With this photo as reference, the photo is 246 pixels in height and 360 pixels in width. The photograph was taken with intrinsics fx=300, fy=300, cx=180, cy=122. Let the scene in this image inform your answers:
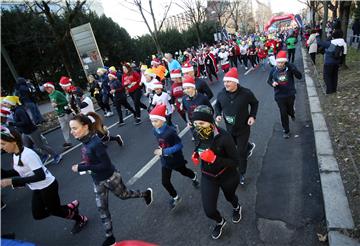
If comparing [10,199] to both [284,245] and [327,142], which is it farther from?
[327,142]

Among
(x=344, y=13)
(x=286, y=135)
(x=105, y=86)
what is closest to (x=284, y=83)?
(x=286, y=135)

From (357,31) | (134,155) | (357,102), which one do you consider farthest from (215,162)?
(357,31)

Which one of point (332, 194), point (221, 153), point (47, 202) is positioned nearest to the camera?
point (221, 153)

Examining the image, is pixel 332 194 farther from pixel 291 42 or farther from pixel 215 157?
pixel 291 42

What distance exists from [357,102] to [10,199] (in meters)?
8.54

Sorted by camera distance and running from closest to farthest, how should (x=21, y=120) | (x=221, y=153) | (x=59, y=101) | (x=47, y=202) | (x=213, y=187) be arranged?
1. (x=221, y=153)
2. (x=213, y=187)
3. (x=47, y=202)
4. (x=21, y=120)
5. (x=59, y=101)

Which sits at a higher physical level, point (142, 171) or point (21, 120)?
point (21, 120)

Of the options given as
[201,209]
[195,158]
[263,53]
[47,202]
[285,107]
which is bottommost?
Answer: [263,53]

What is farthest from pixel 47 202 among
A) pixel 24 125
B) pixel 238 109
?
pixel 24 125

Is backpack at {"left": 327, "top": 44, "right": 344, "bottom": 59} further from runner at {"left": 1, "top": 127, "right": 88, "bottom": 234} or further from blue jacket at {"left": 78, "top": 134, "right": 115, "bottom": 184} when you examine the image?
runner at {"left": 1, "top": 127, "right": 88, "bottom": 234}

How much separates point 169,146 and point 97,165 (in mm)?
1073

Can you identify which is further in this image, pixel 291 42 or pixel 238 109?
pixel 291 42

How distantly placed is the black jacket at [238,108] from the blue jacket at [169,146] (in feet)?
3.29

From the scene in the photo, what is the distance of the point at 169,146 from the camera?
436 centimetres
